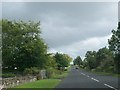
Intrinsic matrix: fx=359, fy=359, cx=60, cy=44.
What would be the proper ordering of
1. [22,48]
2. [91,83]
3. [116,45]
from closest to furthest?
[91,83] < [22,48] < [116,45]

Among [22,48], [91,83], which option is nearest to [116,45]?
→ [22,48]

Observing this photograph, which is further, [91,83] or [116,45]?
[116,45]

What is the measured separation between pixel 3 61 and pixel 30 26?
779 centimetres

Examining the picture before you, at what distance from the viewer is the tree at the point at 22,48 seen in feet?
196

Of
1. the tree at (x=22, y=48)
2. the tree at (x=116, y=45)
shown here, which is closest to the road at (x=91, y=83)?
the tree at (x=22, y=48)

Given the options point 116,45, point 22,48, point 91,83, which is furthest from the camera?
point 116,45

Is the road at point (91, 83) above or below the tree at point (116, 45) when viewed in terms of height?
below

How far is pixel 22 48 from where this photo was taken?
59.5m

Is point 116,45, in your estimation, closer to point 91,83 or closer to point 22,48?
point 22,48

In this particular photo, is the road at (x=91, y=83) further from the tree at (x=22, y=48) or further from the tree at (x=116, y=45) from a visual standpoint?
the tree at (x=116, y=45)

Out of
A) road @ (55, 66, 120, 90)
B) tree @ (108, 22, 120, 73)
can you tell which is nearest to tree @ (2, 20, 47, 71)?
road @ (55, 66, 120, 90)

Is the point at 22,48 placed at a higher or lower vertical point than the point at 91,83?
higher

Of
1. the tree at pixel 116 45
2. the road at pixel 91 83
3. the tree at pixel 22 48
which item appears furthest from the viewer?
the tree at pixel 116 45

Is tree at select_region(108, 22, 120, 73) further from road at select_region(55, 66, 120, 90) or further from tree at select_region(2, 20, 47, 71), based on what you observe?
road at select_region(55, 66, 120, 90)
